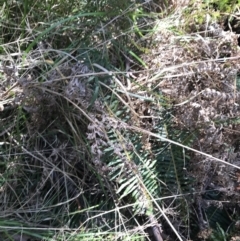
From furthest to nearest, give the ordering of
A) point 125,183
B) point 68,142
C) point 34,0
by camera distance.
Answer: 1. point 34,0
2. point 68,142
3. point 125,183

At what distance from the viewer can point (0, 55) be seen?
5.14 feet

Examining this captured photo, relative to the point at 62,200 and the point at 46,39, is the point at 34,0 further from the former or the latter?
the point at 62,200

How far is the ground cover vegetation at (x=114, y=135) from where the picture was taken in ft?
4.77

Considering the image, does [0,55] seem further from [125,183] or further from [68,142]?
[125,183]

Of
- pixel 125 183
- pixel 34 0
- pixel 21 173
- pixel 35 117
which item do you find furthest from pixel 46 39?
pixel 125 183

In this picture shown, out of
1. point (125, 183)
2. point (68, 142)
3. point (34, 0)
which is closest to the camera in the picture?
point (125, 183)

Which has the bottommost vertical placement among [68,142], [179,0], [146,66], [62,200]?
[62,200]

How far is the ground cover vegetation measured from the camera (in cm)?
145

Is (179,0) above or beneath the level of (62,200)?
above

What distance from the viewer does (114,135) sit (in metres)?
1.45

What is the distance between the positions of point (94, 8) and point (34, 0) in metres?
0.18

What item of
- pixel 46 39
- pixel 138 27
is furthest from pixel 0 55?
pixel 138 27

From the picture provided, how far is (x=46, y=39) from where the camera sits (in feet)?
5.37

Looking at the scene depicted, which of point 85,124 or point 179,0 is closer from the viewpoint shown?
point 85,124
